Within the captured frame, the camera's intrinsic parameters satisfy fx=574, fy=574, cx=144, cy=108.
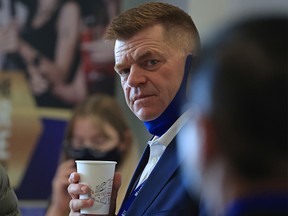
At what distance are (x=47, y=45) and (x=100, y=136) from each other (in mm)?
603

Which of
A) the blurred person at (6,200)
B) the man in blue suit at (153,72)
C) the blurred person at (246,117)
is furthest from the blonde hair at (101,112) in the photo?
the blurred person at (246,117)

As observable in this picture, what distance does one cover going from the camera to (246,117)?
0.50 meters

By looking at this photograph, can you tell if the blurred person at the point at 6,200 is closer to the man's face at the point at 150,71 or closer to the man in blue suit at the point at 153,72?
the man in blue suit at the point at 153,72

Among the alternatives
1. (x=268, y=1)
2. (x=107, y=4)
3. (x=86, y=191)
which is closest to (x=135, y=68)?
(x=86, y=191)

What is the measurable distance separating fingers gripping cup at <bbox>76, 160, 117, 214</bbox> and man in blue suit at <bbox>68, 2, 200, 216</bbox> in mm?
16

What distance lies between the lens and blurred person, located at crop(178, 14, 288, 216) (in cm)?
50

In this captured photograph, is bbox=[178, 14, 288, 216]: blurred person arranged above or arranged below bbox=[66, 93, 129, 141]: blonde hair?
above

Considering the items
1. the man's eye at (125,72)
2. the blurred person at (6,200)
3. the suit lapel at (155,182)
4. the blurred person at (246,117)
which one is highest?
the blurred person at (246,117)

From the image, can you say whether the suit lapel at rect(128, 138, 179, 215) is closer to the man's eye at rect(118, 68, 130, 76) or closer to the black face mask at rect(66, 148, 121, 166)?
the man's eye at rect(118, 68, 130, 76)

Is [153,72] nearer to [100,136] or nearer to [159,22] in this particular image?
[159,22]

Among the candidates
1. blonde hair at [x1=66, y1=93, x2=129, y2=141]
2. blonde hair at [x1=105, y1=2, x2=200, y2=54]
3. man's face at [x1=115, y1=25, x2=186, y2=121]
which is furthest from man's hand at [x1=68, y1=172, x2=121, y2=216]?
blonde hair at [x1=66, y1=93, x2=129, y2=141]

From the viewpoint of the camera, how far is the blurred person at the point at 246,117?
0.50m

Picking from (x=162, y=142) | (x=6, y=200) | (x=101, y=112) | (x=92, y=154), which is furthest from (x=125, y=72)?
(x=101, y=112)

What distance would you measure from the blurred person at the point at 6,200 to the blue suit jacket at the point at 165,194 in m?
0.39
